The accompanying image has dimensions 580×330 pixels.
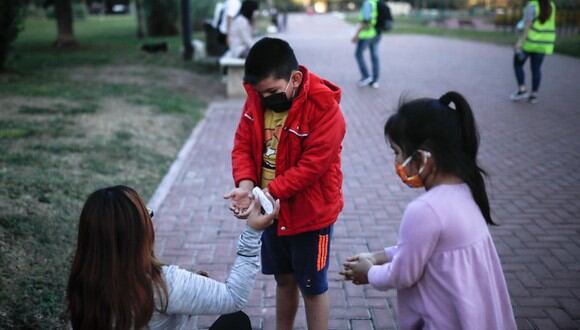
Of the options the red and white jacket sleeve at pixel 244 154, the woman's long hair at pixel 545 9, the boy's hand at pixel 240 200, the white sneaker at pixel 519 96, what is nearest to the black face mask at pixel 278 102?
the red and white jacket sleeve at pixel 244 154

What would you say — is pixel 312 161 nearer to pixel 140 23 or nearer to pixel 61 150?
pixel 61 150

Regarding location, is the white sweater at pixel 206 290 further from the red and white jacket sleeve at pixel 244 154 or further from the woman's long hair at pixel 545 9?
the woman's long hair at pixel 545 9

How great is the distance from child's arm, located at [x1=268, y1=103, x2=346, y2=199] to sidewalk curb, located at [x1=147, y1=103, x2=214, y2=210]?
9.16 ft

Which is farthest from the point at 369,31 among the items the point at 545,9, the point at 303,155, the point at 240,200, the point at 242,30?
the point at 240,200

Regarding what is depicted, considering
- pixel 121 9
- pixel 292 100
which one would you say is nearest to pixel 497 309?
pixel 292 100

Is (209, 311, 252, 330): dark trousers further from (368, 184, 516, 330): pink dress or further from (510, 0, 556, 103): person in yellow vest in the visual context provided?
(510, 0, 556, 103): person in yellow vest

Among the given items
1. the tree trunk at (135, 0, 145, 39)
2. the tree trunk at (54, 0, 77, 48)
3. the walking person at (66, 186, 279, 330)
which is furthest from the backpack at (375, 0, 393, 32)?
the tree trunk at (135, 0, 145, 39)

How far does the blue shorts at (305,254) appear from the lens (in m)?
2.47

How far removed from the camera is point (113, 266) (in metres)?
1.74

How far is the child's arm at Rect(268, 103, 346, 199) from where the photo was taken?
7.56ft

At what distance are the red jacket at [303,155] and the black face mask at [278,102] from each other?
50 millimetres

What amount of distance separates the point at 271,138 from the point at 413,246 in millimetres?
959

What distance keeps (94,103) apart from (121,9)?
48.8m

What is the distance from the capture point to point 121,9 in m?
53.1
